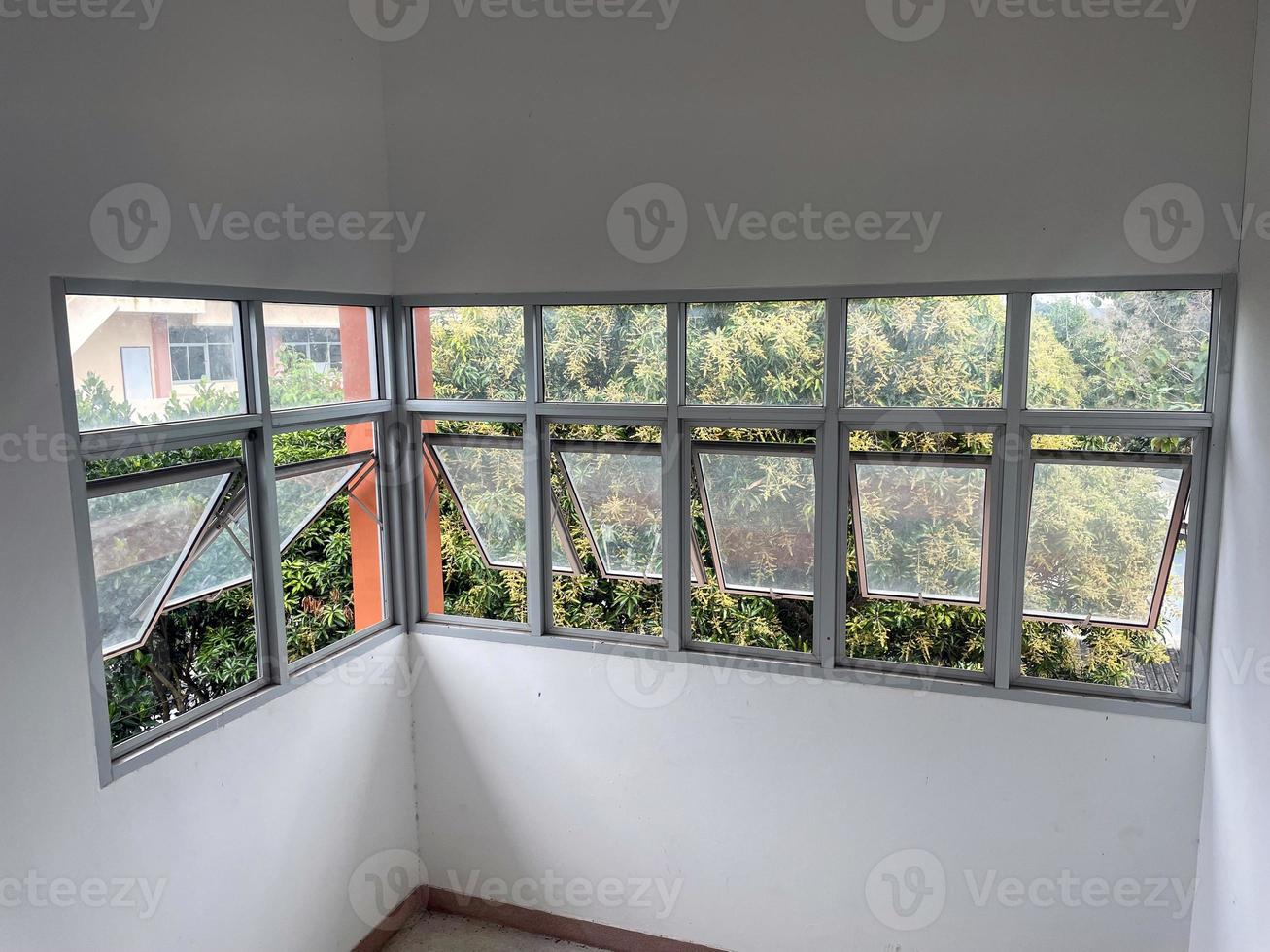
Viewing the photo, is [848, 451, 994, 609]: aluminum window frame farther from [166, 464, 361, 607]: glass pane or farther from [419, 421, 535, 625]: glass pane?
[166, 464, 361, 607]: glass pane

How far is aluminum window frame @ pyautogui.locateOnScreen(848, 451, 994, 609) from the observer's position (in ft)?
11.0

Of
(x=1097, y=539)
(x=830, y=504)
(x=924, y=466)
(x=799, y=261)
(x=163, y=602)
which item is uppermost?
(x=799, y=261)

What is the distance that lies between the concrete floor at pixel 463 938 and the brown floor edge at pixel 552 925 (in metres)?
0.03

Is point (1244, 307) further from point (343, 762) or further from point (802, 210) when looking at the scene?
point (343, 762)

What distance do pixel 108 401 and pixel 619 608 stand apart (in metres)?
2.12

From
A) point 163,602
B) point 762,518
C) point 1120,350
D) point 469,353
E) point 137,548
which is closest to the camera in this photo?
point 137,548

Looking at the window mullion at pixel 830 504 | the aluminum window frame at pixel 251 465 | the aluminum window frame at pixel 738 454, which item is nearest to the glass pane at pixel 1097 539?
the window mullion at pixel 830 504

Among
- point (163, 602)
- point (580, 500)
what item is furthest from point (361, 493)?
point (163, 602)

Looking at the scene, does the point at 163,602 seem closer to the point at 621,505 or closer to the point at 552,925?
the point at 621,505

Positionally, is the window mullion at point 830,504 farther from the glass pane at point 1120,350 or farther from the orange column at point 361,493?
the orange column at point 361,493

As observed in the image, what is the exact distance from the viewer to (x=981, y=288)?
127 inches

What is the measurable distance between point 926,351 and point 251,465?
2.56 metres

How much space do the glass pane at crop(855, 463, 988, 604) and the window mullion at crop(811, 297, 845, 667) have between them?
0.11 meters

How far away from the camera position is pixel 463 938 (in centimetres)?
407
